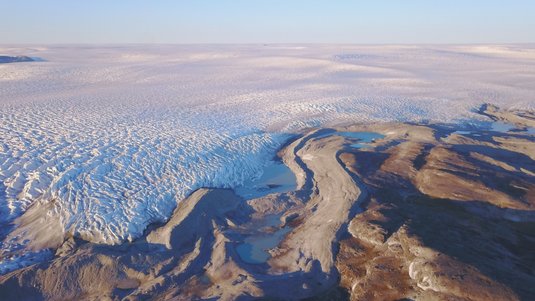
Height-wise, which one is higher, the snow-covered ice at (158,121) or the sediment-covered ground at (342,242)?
the snow-covered ice at (158,121)

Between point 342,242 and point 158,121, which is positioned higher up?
point 158,121

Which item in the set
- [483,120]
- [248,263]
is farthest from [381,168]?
[483,120]

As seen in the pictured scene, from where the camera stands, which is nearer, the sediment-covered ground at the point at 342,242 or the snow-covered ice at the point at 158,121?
the sediment-covered ground at the point at 342,242

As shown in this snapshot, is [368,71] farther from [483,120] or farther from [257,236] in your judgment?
[257,236]

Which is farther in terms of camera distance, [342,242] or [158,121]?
[158,121]
